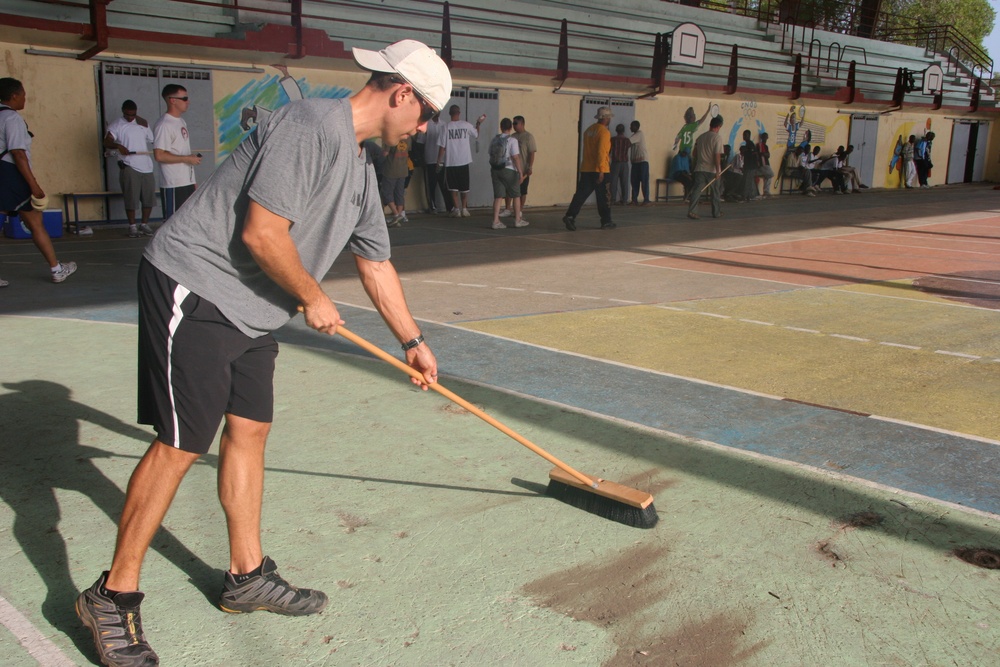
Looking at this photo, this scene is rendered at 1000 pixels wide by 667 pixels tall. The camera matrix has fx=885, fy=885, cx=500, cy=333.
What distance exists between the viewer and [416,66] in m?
2.82

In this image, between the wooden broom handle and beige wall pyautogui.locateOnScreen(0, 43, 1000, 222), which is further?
beige wall pyautogui.locateOnScreen(0, 43, 1000, 222)

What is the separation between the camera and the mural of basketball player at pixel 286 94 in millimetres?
16094

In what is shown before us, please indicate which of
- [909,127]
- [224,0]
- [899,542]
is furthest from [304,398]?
[909,127]

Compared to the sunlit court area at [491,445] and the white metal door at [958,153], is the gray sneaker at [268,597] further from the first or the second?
the white metal door at [958,153]

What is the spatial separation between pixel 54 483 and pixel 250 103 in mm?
13327

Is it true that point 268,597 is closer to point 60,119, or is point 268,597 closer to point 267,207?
point 267,207

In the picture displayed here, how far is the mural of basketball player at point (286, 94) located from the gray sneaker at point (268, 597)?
14.3 meters

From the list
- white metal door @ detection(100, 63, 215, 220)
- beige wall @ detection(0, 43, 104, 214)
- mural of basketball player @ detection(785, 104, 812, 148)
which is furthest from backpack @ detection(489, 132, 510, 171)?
mural of basketball player @ detection(785, 104, 812, 148)

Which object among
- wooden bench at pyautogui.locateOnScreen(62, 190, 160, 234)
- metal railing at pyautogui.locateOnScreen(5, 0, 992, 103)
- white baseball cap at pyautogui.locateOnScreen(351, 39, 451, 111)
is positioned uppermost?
metal railing at pyautogui.locateOnScreen(5, 0, 992, 103)

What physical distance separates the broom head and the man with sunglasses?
1283 millimetres

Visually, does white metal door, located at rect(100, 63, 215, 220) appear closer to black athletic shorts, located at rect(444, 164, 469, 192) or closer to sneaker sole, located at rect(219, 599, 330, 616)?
black athletic shorts, located at rect(444, 164, 469, 192)

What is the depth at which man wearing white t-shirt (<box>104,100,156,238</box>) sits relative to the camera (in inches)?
519

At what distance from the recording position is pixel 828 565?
3352 mm

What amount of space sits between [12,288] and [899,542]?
835 cm
